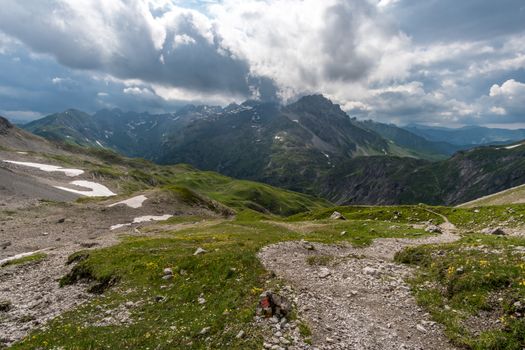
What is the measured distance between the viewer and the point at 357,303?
21.6 metres

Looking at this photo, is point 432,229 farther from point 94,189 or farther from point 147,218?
point 94,189

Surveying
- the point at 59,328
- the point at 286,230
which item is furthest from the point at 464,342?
the point at 286,230

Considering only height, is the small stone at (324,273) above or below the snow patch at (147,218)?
above

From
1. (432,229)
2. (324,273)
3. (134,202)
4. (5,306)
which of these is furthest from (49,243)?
(432,229)

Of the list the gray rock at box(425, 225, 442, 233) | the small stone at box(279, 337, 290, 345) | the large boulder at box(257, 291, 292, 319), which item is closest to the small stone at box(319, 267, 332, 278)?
the large boulder at box(257, 291, 292, 319)

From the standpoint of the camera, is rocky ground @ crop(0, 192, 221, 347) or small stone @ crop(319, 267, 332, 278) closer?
rocky ground @ crop(0, 192, 221, 347)

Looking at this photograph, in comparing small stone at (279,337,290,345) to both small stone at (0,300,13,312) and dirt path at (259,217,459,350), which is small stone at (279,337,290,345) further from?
small stone at (0,300,13,312)

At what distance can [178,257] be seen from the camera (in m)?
31.9

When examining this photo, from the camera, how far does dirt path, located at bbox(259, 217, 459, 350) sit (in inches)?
690

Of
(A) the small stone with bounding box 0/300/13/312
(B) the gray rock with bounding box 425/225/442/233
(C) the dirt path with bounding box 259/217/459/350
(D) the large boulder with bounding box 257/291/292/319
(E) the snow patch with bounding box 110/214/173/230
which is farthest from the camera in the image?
(E) the snow patch with bounding box 110/214/173/230

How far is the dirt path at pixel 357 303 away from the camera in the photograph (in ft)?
57.5

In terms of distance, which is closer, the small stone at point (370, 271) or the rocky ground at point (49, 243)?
the rocky ground at point (49, 243)

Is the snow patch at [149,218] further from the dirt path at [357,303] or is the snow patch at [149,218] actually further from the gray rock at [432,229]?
the gray rock at [432,229]

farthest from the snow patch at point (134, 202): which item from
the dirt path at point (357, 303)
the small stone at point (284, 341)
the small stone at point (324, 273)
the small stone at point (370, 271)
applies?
the small stone at point (284, 341)
